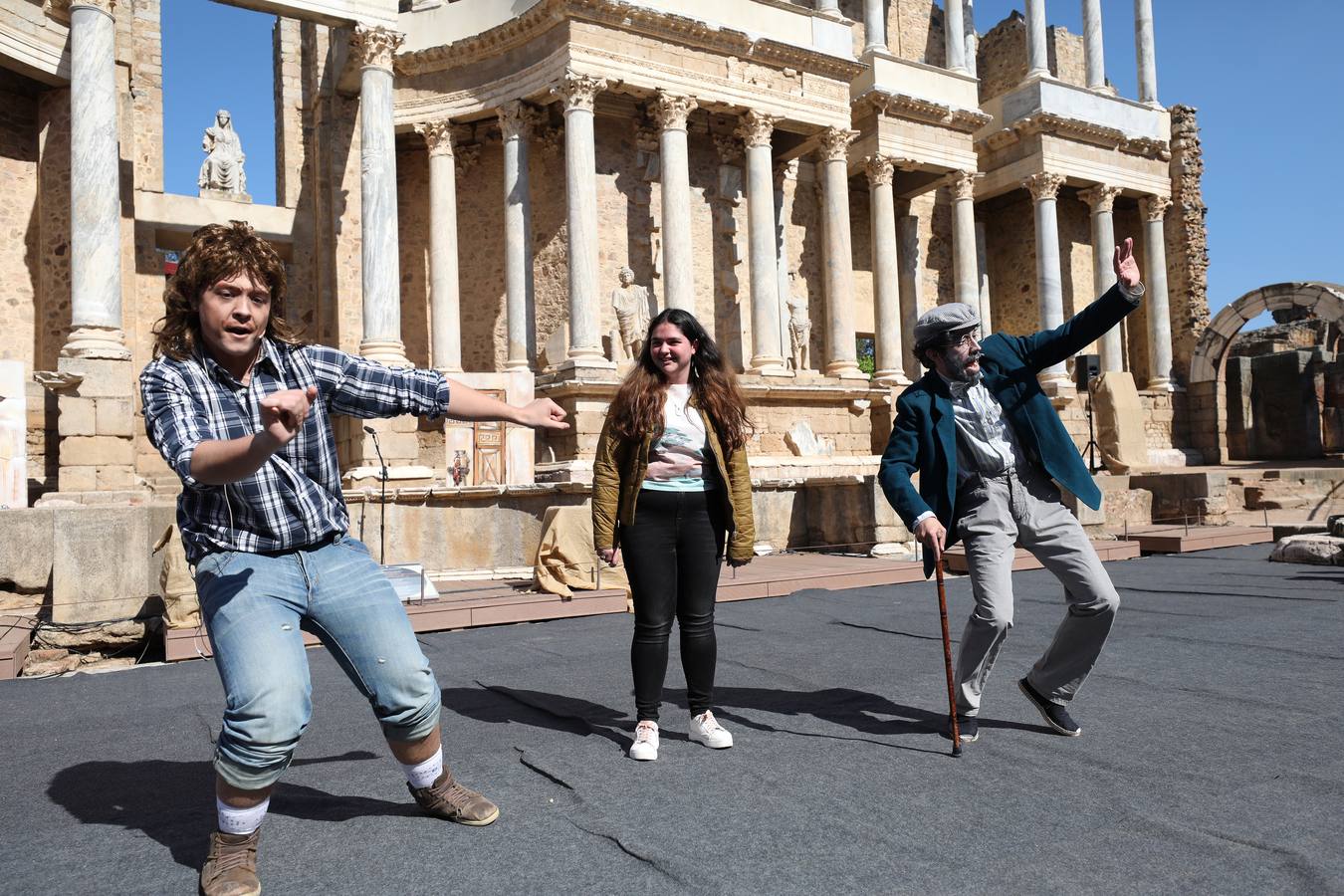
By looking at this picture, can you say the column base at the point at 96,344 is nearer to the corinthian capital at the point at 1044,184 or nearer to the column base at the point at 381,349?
the column base at the point at 381,349

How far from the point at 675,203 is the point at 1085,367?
12007mm

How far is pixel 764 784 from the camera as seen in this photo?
3.10 meters

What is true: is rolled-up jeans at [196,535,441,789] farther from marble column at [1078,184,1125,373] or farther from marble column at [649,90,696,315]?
marble column at [1078,184,1125,373]

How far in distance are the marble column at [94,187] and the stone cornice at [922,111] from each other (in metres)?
14.8

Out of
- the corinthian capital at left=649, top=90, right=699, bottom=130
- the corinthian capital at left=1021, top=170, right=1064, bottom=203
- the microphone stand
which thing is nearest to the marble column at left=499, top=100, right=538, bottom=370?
the corinthian capital at left=649, top=90, right=699, bottom=130

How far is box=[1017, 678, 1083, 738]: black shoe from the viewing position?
3.57m

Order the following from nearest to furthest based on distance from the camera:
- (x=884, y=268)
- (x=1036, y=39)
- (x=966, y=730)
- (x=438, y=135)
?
(x=966, y=730)
(x=438, y=135)
(x=884, y=268)
(x=1036, y=39)

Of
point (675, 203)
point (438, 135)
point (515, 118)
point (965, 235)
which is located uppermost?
point (515, 118)

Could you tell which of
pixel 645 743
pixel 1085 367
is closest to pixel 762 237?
pixel 1085 367

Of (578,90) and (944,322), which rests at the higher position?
(578,90)

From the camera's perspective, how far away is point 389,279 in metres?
14.5

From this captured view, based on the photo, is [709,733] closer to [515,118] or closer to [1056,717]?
[1056,717]

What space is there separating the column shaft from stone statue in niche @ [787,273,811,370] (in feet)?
22.2

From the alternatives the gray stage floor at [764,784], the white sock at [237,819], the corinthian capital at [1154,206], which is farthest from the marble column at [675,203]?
the white sock at [237,819]
